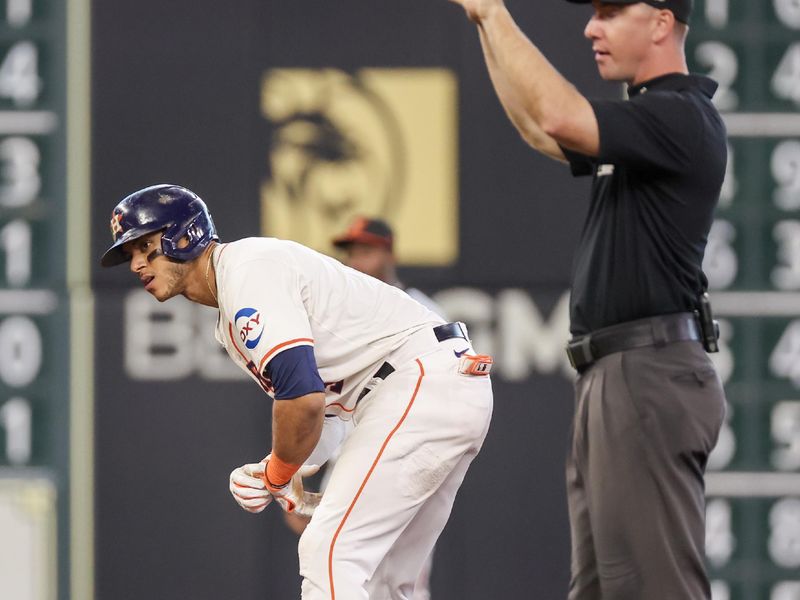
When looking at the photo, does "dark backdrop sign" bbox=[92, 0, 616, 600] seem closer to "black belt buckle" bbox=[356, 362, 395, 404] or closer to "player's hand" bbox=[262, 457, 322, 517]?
"player's hand" bbox=[262, 457, 322, 517]

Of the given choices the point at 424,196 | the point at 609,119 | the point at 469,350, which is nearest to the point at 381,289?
the point at 469,350

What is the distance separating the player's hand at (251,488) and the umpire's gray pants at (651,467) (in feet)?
3.44

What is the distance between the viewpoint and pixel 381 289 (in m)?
4.00

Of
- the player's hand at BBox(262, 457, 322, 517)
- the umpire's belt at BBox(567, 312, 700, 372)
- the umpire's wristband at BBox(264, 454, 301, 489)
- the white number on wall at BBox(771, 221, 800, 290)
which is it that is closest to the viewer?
the umpire's belt at BBox(567, 312, 700, 372)

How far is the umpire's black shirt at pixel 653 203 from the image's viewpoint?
10.1 ft

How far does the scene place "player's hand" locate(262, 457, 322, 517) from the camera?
3.87 m

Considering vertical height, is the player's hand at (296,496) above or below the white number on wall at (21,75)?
below

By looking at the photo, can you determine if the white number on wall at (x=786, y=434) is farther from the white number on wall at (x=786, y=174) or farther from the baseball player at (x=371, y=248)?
the baseball player at (x=371, y=248)

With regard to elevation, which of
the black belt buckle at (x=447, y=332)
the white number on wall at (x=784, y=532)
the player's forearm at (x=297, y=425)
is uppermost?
the black belt buckle at (x=447, y=332)

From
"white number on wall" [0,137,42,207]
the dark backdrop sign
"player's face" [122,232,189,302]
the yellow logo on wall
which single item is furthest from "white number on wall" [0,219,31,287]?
"player's face" [122,232,189,302]

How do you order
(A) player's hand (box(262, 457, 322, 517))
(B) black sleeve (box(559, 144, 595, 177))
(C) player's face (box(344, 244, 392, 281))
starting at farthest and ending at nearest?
1. (C) player's face (box(344, 244, 392, 281))
2. (A) player's hand (box(262, 457, 322, 517))
3. (B) black sleeve (box(559, 144, 595, 177))

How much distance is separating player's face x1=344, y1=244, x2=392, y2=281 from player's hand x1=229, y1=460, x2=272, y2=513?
59.2 inches

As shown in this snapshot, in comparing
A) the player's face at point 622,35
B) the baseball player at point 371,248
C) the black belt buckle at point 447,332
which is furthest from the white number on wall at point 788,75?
the player's face at point 622,35

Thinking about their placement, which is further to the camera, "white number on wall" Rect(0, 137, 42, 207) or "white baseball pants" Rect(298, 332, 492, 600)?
"white number on wall" Rect(0, 137, 42, 207)
